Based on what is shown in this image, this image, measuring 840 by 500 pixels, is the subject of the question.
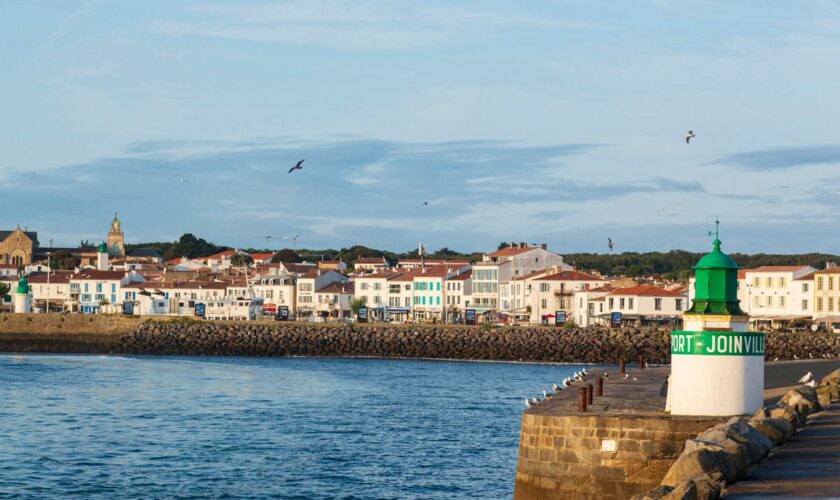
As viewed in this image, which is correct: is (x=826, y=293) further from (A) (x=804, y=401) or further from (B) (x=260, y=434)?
(A) (x=804, y=401)

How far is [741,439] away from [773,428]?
7.89ft

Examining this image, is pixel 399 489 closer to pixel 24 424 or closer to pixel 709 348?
pixel 709 348

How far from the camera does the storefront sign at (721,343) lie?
69.5 feet

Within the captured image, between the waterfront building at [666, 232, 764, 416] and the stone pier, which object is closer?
the stone pier

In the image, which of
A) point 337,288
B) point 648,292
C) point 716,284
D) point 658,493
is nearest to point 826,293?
point 648,292

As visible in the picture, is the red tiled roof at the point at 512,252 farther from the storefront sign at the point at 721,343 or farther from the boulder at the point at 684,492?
the boulder at the point at 684,492

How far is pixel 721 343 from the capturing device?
21.2 meters

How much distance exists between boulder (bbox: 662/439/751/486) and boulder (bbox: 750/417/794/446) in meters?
2.79

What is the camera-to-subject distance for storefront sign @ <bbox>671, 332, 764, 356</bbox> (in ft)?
69.5

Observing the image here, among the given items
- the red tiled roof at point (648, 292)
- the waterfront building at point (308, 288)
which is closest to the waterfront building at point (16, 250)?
the waterfront building at point (308, 288)

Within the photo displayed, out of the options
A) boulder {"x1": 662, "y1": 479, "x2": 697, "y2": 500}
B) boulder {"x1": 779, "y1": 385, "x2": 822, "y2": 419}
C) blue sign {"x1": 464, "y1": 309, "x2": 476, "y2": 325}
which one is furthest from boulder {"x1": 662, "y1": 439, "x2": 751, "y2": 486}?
blue sign {"x1": 464, "y1": 309, "x2": 476, "y2": 325}

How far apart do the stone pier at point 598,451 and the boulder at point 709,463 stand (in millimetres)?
4506

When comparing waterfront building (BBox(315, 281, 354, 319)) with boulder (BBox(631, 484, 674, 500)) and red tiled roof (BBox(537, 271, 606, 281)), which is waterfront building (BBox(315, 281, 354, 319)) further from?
boulder (BBox(631, 484, 674, 500))

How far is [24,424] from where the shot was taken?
40562 mm
